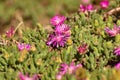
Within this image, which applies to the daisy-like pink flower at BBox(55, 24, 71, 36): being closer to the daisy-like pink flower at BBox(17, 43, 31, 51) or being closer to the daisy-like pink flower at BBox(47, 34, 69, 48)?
the daisy-like pink flower at BBox(47, 34, 69, 48)

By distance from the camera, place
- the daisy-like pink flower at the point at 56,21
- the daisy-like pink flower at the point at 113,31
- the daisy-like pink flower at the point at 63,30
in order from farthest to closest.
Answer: the daisy-like pink flower at the point at 56,21 < the daisy-like pink flower at the point at 63,30 < the daisy-like pink flower at the point at 113,31

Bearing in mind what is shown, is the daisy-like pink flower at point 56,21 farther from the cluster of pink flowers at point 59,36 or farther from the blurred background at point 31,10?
the blurred background at point 31,10

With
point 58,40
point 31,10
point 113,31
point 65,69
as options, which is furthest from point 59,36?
point 31,10

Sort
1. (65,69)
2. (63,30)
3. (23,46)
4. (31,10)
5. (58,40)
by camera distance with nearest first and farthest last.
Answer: (65,69) → (23,46) → (58,40) → (63,30) → (31,10)

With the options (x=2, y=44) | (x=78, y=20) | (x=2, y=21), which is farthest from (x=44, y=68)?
(x=2, y=21)

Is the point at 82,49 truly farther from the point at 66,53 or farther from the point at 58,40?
the point at 58,40

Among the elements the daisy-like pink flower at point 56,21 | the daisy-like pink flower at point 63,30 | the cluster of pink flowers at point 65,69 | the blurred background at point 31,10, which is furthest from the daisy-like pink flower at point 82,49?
the blurred background at point 31,10

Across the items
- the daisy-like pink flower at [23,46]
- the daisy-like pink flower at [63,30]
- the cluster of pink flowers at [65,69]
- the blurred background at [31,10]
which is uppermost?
the blurred background at [31,10]
